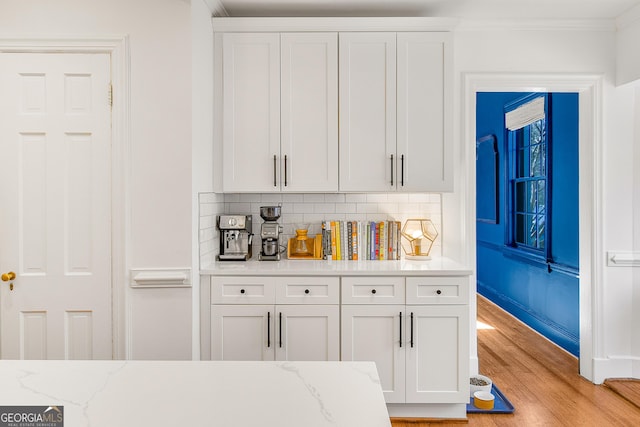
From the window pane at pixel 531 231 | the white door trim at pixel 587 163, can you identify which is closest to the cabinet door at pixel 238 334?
the white door trim at pixel 587 163

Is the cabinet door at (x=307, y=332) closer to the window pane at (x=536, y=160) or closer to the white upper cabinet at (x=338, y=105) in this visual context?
the white upper cabinet at (x=338, y=105)

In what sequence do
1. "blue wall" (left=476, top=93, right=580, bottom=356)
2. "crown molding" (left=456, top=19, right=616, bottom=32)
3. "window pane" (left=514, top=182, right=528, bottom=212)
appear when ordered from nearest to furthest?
"crown molding" (left=456, top=19, right=616, bottom=32) < "blue wall" (left=476, top=93, right=580, bottom=356) < "window pane" (left=514, top=182, right=528, bottom=212)

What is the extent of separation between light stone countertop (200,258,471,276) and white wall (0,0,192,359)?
0.33m

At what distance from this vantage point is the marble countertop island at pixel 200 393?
3.00ft

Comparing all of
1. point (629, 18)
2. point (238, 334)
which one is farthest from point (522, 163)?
point (238, 334)

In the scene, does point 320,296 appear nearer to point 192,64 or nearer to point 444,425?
point 444,425

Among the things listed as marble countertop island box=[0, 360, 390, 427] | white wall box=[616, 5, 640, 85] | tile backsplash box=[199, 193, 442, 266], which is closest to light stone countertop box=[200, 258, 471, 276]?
tile backsplash box=[199, 193, 442, 266]

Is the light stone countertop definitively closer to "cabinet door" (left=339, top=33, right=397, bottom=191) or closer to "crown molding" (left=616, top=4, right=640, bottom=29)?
"cabinet door" (left=339, top=33, right=397, bottom=191)

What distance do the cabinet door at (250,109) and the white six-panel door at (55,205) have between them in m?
0.76

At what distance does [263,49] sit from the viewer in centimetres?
292

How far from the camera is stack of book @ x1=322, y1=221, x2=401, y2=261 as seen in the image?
3.15 m

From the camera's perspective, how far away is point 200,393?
1.02 m

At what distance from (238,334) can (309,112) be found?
1.54 m

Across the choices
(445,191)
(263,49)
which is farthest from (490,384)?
(263,49)
